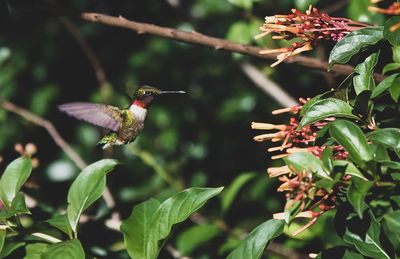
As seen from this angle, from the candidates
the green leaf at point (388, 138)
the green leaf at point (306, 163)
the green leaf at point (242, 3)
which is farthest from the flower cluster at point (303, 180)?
the green leaf at point (242, 3)

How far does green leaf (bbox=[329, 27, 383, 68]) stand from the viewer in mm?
1112

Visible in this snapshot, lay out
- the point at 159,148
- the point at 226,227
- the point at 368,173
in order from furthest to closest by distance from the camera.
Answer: the point at 159,148 → the point at 226,227 → the point at 368,173

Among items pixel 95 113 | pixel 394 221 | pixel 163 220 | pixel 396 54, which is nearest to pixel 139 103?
pixel 95 113

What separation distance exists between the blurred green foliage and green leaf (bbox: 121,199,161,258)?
154cm

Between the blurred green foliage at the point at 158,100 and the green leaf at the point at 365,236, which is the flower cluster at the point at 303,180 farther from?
the blurred green foliage at the point at 158,100

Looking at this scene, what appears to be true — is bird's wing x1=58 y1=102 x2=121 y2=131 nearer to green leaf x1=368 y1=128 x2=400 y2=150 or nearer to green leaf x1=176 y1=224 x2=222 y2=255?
green leaf x1=176 y1=224 x2=222 y2=255

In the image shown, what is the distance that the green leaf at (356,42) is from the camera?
1.11m

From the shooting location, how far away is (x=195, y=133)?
356 cm

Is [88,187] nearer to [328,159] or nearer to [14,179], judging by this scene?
[14,179]

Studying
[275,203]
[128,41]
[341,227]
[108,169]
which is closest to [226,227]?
[275,203]

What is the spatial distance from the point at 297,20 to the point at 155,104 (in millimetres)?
2417

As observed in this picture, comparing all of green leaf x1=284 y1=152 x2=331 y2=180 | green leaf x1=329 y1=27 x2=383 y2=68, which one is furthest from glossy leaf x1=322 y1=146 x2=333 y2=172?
green leaf x1=329 y1=27 x2=383 y2=68

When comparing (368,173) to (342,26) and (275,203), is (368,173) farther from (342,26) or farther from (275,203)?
(275,203)

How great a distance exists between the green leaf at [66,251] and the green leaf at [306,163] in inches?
18.8
